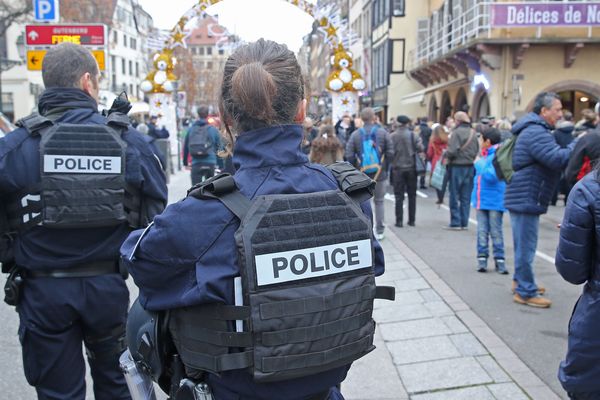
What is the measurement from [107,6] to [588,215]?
31862mm

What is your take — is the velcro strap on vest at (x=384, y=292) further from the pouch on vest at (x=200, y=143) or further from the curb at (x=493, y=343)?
the pouch on vest at (x=200, y=143)

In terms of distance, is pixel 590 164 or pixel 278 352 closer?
pixel 278 352

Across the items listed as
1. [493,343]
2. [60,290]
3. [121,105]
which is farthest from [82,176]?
[493,343]

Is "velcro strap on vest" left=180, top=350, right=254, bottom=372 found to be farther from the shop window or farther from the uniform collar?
the shop window

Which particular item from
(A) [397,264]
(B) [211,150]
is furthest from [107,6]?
(A) [397,264]

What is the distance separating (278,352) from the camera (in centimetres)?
179

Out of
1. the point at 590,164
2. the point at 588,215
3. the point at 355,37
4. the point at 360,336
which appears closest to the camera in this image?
the point at 360,336

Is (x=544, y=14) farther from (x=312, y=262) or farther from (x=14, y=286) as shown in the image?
(x=312, y=262)

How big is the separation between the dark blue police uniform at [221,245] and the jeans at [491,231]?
598 centimetres

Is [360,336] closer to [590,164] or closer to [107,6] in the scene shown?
[590,164]

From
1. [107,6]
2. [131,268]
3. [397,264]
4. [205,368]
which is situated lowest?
[397,264]

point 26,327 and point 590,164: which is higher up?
point 590,164

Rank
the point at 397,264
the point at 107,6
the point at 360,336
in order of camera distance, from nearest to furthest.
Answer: the point at 360,336
the point at 397,264
the point at 107,6

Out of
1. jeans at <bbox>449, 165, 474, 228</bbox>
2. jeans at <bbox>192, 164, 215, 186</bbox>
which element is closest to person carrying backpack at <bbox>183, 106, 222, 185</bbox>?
jeans at <bbox>192, 164, 215, 186</bbox>
